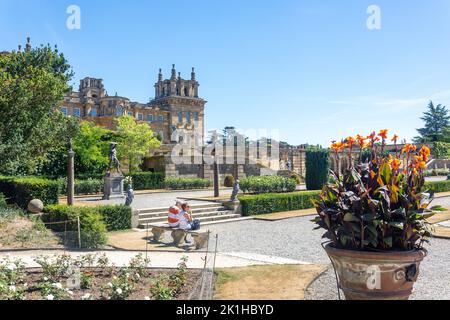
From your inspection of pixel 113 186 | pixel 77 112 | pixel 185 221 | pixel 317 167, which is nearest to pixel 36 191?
pixel 185 221

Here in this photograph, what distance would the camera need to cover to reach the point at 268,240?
47.4 feet

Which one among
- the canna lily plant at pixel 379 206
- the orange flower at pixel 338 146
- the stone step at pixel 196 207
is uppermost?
the orange flower at pixel 338 146

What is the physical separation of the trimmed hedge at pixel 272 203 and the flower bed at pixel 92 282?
40.8 feet

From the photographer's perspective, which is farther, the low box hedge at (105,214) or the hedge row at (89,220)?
the low box hedge at (105,214)

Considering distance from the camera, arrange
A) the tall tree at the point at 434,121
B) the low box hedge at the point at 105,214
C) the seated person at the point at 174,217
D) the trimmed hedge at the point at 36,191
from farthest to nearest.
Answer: the tall tree at the point at 434,121, the trimmed hedge at the point at 36,191, the low box hedge at the point at 105,214, the seated person at the point at 174,217

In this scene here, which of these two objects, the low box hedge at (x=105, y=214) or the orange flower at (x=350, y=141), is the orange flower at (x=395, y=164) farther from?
the low box hedge at (x=105, y=214)

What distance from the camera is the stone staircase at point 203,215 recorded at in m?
18.3

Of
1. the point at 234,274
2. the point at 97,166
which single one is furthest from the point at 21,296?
the point at 97,166

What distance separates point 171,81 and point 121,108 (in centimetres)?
1392

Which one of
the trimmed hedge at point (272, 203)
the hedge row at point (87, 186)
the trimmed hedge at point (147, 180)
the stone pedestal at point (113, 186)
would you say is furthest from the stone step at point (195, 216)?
the trimmed hedge at point (147, 180)

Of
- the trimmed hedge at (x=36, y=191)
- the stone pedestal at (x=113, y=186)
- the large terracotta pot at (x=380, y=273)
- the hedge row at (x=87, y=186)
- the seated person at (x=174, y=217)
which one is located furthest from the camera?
the hedge row at (x=87, y=186)

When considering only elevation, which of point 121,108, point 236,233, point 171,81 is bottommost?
point 236,233
